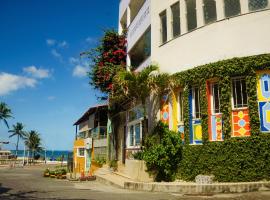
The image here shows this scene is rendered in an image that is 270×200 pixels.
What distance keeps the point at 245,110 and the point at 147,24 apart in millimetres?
8727

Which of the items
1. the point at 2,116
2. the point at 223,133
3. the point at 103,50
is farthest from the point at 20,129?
the point at 223,133

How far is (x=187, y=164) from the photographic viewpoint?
44.1 feet

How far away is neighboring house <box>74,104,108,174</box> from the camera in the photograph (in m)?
28.7

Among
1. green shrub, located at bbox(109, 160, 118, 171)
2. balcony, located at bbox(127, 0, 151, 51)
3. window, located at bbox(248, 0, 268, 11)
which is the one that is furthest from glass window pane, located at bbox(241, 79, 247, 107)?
green shrub, located at bbox(109, 160, 118, 171)

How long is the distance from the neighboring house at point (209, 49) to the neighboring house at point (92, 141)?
11.6m

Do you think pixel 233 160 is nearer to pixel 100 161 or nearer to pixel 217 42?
pixel 217 42

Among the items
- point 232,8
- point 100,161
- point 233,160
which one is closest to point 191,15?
point 232,8

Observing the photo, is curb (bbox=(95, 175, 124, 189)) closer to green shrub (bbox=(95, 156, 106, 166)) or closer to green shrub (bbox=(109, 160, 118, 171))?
green shrub (bbox=(109, 160, 118, 171))

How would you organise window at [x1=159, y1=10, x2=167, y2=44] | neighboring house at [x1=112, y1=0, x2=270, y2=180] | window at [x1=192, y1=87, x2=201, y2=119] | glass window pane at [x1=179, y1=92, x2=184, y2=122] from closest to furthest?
neighboring house at [x1=112, y1=0, x2=270, y2=180]
window at [x1=192, y1=87, x2=201, y2=119]
glass window pane at [x1=179, y1=92, x2=184, y2=122]
window at [x1=159, y1=10, x2=167, y2=44]

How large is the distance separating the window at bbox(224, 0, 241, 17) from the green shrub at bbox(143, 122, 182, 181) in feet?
19.2

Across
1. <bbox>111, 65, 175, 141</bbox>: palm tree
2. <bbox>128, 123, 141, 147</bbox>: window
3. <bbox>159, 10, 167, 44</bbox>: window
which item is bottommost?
<bbox>128, 123, 141, 147</bbox>: window

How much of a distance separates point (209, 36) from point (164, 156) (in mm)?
5758

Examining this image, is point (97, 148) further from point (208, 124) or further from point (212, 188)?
point (212, 188)

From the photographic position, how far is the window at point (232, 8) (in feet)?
44.0
